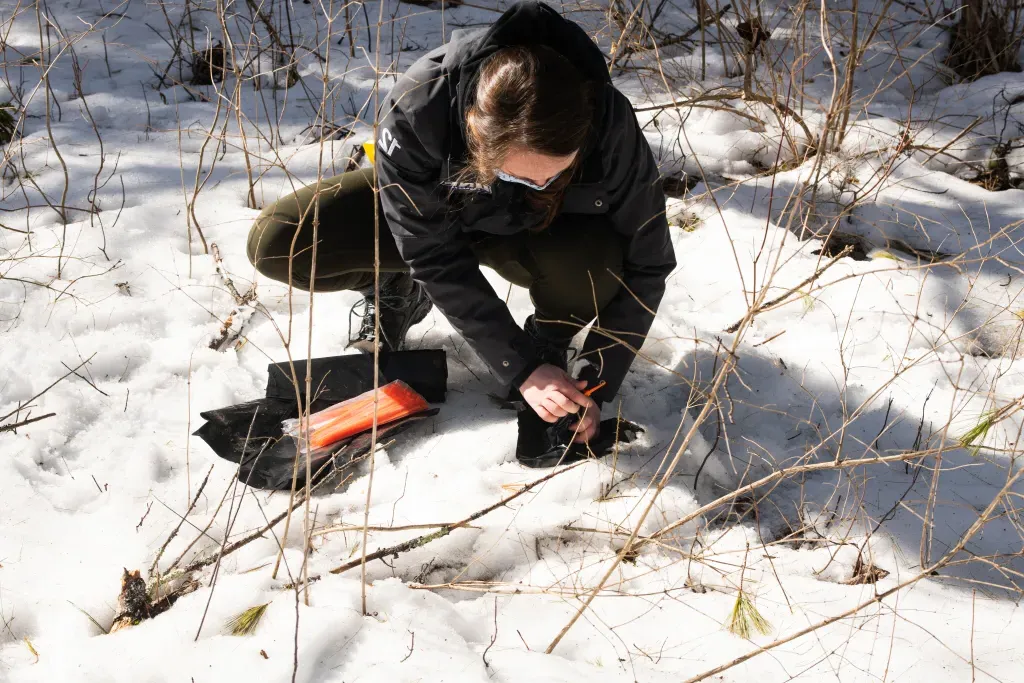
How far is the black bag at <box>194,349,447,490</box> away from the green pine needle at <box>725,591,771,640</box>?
2.72ft

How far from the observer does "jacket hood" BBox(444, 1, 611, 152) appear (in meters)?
1.37

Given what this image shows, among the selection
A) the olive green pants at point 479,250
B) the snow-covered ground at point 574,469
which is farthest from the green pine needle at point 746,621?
the olive green pants at point 479,250

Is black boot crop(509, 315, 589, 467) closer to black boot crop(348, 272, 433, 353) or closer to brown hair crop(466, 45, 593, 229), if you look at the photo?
black boot crop(348, 272, 433, 353)

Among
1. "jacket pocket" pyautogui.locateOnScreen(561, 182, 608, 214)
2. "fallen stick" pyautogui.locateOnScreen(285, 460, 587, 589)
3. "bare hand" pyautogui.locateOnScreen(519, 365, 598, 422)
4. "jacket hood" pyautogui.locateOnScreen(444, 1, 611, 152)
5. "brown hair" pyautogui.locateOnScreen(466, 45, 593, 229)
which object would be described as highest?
"jacket hood" pyautogui.locateOnScreen(444, 1, 611, 152)

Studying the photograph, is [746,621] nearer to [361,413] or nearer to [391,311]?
[361,413]

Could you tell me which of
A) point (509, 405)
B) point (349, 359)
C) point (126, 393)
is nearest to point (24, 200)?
point (126, 393)

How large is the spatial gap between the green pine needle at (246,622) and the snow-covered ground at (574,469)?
0.02 m

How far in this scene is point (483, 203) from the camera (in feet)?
5.50

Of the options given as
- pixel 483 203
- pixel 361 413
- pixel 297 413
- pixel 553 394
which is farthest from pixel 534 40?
pixel 297 413

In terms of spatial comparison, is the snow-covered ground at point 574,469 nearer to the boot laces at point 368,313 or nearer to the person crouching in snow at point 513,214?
the boot laces at point 368,313

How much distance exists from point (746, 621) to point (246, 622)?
0.85 metres

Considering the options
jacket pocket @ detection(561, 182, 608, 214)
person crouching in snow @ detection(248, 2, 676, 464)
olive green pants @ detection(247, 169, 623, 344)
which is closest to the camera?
person crouching in snow @ detection(248, 2, 676, 464)

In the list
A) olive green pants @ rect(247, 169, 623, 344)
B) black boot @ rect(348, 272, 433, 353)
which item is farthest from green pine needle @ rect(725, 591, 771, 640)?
black boot @ rect(348, 272, 433, 353)

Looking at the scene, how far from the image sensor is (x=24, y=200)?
8.27ft
